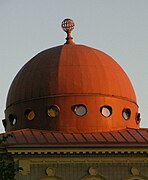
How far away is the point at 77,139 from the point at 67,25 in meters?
10.1

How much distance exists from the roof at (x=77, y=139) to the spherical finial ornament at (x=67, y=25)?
8.62 meters

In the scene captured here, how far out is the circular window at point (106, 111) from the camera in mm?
44156

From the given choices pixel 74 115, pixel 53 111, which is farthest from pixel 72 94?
pixel 53 111

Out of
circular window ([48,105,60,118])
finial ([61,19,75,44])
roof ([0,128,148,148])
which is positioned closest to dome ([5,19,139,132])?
circular window ([48,105,60,118])

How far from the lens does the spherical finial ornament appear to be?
4891 centimetres

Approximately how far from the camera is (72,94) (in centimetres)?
4419

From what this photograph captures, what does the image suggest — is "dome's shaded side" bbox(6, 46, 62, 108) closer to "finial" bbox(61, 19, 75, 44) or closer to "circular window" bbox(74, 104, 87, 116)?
"circular window" bbox(74, 104, 87, 116)

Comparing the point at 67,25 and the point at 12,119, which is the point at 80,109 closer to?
the point at 12,119

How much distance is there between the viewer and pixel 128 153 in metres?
40.7

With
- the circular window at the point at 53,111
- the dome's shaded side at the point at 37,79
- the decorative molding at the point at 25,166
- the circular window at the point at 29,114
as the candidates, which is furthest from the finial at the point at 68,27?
the decorative molding at the point at 25,166

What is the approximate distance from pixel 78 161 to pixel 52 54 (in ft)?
28.1

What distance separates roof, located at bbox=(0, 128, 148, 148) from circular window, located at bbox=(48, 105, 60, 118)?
3.80 ft

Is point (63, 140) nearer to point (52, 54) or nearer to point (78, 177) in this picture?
point (78, 177)

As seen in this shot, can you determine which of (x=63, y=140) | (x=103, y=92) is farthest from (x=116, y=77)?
(x=63, y=140)
